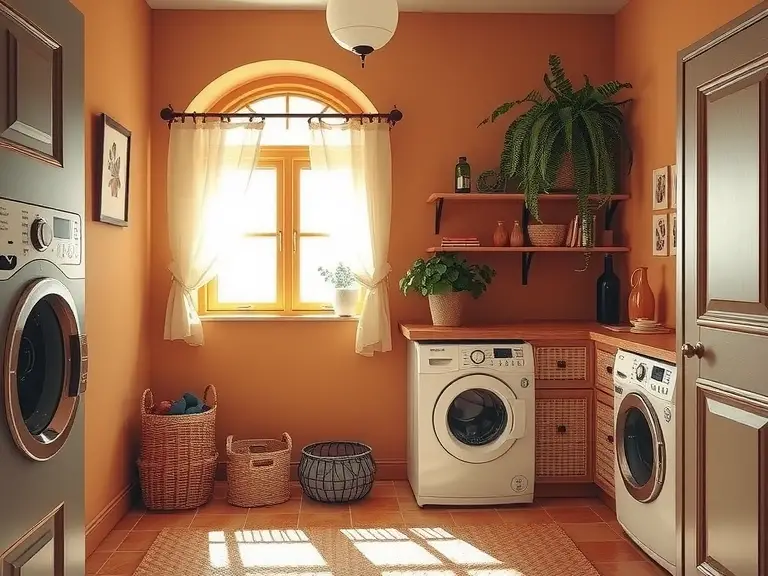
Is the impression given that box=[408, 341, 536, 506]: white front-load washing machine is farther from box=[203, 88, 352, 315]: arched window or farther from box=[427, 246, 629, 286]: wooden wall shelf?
box=[203, 88, 352, 315]: arched window

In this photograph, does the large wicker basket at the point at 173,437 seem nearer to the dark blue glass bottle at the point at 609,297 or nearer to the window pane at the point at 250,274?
the window pane at the point at 250,274

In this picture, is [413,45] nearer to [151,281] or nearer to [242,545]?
[151,281]

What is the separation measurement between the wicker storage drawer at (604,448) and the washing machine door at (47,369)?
8.32 ft

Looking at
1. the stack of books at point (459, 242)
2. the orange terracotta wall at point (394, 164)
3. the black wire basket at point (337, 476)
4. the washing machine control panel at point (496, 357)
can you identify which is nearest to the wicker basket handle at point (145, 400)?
the orange terracotta wall at point (394, 164)

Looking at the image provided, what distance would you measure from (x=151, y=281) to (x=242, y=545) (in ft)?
5.39

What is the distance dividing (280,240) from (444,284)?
1.07m

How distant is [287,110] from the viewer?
4.61 metres

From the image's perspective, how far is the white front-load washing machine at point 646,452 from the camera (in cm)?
289

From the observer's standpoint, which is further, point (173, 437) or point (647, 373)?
point (173, 437)

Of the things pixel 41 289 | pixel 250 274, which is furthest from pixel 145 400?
pixel 41 289

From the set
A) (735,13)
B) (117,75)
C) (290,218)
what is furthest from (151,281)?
(735,13)

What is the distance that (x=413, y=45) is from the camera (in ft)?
14.5

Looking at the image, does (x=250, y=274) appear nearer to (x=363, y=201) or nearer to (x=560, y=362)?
(x=363, y=201)

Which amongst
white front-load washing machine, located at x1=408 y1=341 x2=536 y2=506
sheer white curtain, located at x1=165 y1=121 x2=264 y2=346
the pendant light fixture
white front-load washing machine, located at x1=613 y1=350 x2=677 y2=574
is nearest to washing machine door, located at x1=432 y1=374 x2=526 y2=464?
white front-load washing machine, located at x1=408 y1=341 x2=536 y2=506
